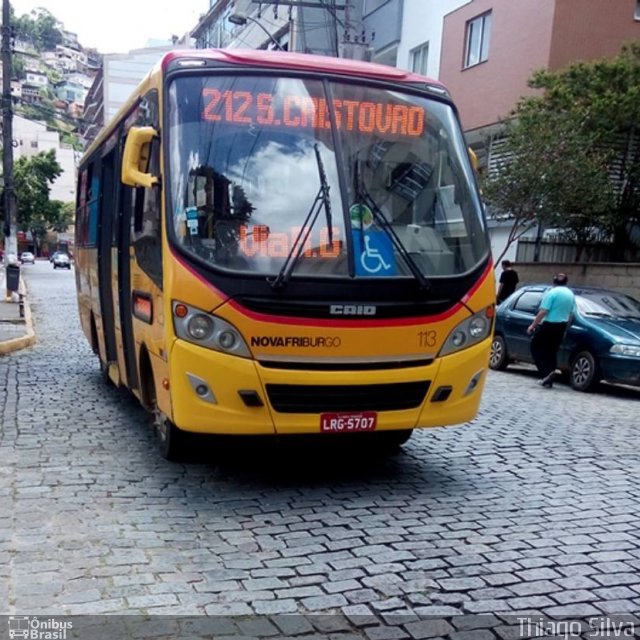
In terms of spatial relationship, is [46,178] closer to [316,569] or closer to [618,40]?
[618,40]

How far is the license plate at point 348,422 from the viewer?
190 inches

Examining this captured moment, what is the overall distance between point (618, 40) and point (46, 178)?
1651 inches

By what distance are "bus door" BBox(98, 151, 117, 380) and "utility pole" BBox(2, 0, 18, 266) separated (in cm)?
1465

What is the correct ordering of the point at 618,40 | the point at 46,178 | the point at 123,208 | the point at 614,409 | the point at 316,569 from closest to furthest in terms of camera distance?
1. the point at 316,569
2. the point at 123,208
3. the point at 614,409
4. the point at 618,40
5. the point at 46,178

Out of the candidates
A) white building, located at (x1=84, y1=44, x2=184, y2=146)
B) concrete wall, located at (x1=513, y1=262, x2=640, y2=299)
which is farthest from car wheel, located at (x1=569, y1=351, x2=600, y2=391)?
white building, located at (x1=84, y1=44, x2=184, y2=146)

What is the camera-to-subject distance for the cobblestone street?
11.9 feet

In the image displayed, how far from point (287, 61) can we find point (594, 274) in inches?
487

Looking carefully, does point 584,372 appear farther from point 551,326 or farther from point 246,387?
point 246,387

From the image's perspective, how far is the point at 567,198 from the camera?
15.4 m

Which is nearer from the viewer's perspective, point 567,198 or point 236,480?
point 236,480

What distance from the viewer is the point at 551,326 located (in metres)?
10.7

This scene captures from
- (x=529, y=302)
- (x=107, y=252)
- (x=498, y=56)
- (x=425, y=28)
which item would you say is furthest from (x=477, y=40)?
(x=107, y=252)

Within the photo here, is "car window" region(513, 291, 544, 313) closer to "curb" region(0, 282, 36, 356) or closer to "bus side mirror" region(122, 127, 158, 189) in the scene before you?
"curb" region(0, 282, 36, 356)

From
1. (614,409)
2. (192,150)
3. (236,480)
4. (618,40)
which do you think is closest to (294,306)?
(192,150)
